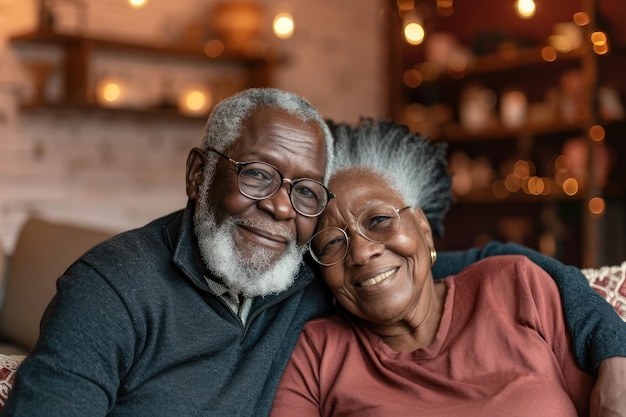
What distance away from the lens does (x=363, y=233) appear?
174cm

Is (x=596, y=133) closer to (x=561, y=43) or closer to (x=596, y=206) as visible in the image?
(x=596, y=206)

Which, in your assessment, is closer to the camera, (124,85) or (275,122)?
(275,122)

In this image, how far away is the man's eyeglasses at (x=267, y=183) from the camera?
5.26 ft

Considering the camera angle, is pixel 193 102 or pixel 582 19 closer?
pixel 582 19

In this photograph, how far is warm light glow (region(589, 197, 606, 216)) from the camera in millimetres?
4133

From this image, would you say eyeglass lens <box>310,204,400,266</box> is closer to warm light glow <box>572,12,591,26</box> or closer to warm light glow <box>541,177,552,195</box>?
warm light glow <box>572,12,591,26</box>

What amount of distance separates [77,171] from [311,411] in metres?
2.88

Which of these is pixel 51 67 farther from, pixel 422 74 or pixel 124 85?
pixel 422 74

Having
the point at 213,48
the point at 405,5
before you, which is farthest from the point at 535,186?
the point at 213,48

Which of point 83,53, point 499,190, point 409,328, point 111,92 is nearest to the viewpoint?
point 409,328

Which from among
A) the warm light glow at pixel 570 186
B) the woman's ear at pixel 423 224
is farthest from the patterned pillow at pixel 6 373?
the warm light glow at pixel 570 186

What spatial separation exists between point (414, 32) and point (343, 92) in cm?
64

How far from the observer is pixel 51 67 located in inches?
160

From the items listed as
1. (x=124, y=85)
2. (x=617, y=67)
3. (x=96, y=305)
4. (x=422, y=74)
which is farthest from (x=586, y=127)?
(x=96, y=305)
